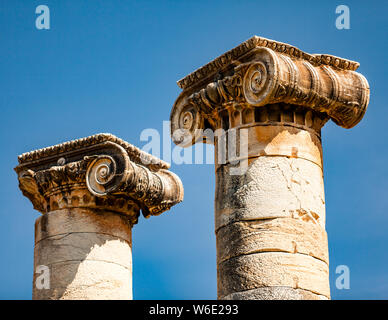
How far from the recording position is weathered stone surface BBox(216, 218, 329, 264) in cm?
1198

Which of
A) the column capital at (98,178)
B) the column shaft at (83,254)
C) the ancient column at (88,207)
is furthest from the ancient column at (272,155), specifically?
the column shaft at (83,254)

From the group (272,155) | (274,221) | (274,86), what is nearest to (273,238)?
(274,221)

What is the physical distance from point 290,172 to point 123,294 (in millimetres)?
6260

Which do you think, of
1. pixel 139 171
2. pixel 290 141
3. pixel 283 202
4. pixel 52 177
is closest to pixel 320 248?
pixel 283 202

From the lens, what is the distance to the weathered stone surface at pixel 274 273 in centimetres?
1176

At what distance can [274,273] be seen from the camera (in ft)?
38.6

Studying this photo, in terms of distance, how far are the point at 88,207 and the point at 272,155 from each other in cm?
604

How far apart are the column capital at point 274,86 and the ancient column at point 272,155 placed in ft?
A: 0.05

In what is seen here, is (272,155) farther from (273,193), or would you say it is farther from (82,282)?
(82,282)

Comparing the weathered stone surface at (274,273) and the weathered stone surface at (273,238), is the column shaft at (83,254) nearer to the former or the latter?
the weathered stone surface at (273,238)

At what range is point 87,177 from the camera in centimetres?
1731
